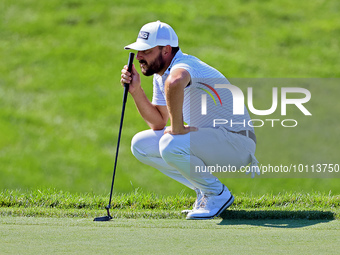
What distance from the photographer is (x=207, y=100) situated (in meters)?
4.12

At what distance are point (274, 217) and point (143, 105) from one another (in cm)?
112

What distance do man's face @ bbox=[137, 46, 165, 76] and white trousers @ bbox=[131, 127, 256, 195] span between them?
0.42 m

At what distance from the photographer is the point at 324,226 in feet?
11.9

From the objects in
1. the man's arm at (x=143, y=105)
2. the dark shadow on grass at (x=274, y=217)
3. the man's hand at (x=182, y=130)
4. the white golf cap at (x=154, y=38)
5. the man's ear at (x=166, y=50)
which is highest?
the white golf cap at (x=154, y=38)

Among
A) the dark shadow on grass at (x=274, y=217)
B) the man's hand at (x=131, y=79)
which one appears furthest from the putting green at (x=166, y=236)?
the man's hand at (x=131, y=79)

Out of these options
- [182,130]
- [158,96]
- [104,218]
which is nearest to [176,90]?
[182,130]

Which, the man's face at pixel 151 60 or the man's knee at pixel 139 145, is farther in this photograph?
the man's knee at pixel 139 145

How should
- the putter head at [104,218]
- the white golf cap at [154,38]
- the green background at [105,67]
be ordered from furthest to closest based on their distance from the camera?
1. the green background at [105,67]
2. the white golf cap at [154,38]
3. the putter head at [104,218]

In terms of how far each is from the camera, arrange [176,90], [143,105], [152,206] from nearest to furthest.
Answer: [176,90] < [143,105] < [152,206]

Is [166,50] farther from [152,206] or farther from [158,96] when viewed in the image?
[152,206]

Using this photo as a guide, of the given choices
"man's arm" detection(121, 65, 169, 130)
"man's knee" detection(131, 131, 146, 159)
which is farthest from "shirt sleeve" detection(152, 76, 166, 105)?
"man's knee" detection(131, 131, 146, 159)

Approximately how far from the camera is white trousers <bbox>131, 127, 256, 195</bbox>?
400cm

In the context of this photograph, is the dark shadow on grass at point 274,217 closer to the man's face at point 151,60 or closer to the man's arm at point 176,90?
the man's arm at point 176,90

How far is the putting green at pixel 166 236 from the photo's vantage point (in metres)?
2.96
